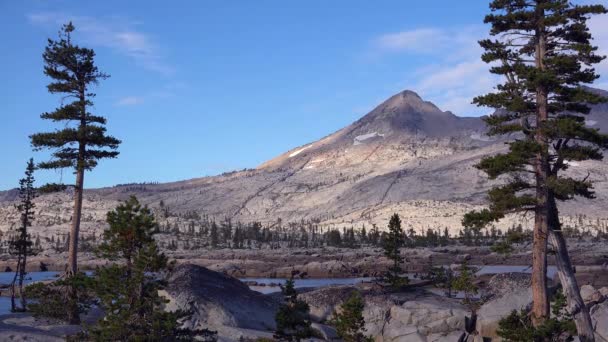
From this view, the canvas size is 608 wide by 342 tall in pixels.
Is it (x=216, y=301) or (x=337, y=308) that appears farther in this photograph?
(x=337, y=308)

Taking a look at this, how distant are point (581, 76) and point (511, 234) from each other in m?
7.13

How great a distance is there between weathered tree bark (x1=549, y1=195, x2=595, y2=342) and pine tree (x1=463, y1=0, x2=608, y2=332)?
0.13ft

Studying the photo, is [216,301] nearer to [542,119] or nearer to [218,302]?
[218,302]

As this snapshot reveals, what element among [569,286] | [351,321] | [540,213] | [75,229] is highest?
[540,213]

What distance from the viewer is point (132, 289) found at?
86.2 ft

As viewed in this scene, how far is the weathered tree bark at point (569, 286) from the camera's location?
27.3 metres

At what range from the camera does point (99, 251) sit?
88.3 ft

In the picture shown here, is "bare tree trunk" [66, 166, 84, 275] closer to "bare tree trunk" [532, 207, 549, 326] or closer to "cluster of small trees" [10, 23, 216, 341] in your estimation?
"cluster of small trees" [10, 23, 216, 341]

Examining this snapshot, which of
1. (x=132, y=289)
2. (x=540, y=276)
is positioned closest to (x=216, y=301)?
(x=132, y=289)

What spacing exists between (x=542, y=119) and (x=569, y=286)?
6.77 metres

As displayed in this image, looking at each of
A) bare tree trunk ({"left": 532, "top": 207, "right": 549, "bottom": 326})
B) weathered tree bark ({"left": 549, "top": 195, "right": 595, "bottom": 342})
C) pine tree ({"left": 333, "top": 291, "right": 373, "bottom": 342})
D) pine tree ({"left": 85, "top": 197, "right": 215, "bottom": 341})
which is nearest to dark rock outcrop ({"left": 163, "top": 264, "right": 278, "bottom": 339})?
pine tree ({"left": 333, "top": 291, "right": 373, "bottom": 342})

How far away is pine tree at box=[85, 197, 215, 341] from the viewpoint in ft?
84.4

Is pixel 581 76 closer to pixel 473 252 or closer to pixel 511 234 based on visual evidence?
pixel 511 234

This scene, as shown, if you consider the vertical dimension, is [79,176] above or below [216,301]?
above
